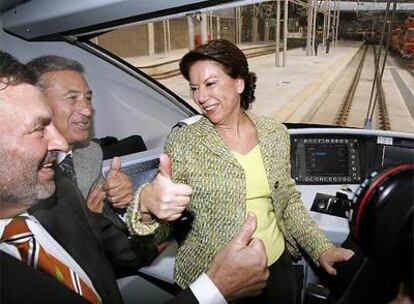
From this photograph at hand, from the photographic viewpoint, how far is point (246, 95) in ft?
5.25

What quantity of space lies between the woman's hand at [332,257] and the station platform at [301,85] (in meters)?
1.96

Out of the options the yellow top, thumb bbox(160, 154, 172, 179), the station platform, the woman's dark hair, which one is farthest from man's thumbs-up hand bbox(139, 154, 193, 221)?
the station platform

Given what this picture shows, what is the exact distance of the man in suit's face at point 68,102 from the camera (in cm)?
171

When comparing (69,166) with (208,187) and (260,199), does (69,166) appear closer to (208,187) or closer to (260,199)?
(208,187)

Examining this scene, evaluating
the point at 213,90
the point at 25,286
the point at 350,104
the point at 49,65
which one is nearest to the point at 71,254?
the point at 25,286

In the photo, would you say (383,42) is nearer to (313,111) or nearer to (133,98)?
(133,98)

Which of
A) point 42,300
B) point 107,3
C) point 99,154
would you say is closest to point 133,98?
point 99,154

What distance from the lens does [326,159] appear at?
6.66 feet

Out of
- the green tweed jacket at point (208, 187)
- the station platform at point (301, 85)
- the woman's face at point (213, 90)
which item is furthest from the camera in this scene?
the station platform at point (301, 85)

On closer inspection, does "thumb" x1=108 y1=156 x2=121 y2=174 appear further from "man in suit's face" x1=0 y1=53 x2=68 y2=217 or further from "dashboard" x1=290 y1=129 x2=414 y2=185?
"dashboard" x1=290 y1=129 x2=414 y2=185

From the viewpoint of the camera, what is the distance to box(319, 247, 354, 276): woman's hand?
1325 mm

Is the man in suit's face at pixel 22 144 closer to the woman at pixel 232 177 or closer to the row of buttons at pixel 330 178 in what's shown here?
the woman at pixel 232 177

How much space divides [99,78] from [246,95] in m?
1.24

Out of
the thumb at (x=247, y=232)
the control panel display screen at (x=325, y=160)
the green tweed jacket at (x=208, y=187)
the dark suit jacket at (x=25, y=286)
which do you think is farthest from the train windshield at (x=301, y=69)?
the dark suit jacket at (x=25, y=286)
